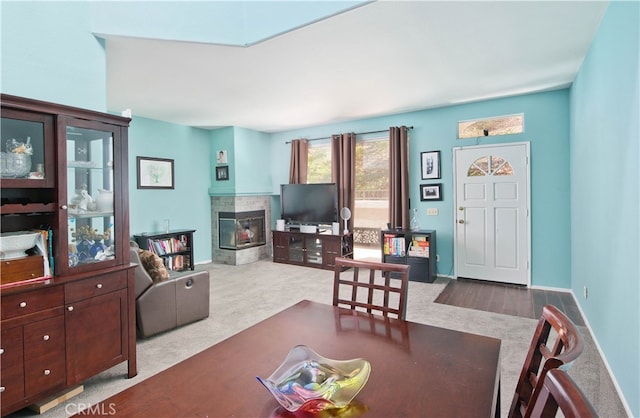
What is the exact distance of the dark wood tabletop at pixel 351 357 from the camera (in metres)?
0.94

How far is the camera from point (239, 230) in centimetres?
658

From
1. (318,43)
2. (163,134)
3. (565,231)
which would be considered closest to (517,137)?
(565,231)

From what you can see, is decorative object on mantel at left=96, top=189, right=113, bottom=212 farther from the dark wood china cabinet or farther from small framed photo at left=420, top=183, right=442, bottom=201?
small framed photo at left=420, top=183, right=442, bottom=201

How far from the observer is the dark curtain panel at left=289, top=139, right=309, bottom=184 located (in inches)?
265

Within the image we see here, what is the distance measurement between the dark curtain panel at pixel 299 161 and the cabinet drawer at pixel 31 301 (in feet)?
16.2

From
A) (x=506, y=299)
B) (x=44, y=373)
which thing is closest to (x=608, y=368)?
(x=506, y=299)

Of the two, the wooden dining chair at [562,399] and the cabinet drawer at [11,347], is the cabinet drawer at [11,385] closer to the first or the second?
the cabinet drawer at [11,347]

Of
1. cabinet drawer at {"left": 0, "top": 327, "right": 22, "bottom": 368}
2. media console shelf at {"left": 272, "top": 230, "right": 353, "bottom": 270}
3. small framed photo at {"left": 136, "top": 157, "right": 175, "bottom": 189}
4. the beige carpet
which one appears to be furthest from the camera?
media console shelf at {"left": 272, "top": 230, "right": 353, "bottom": 270}

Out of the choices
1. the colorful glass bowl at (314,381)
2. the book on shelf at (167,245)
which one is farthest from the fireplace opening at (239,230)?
the colorful glass bowl at (314,381)

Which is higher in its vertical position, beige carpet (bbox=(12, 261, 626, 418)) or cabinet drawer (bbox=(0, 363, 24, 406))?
cabinet drawer (bbox=(0, 363, 24, 406))

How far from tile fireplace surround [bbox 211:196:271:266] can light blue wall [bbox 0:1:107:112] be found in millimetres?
3980

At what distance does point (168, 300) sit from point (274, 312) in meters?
1.12

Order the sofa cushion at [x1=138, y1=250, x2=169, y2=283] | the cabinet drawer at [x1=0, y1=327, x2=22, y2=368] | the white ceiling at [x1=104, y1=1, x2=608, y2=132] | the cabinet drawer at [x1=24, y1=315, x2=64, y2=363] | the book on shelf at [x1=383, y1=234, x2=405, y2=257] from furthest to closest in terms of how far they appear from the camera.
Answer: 1. the book on shelf at [x1=383, y1=234, x2=405, y2=257]
2. the sofa cushion at [x1=138, y1=250, x2=169, y2=283]
3. the white ceiling at [x1=104, y1=1, x2=608, y2=132]
4. the cabinet drawer at [x1=24, y1=315, x2=64, y2=363]
5. the cabinet drawer at [x1=0, y1=327, x2=22, y2=368]

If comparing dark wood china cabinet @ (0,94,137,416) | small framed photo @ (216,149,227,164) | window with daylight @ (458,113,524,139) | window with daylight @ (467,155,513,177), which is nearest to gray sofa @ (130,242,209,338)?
dark wood china cabinet @ (0,94,137,416)
